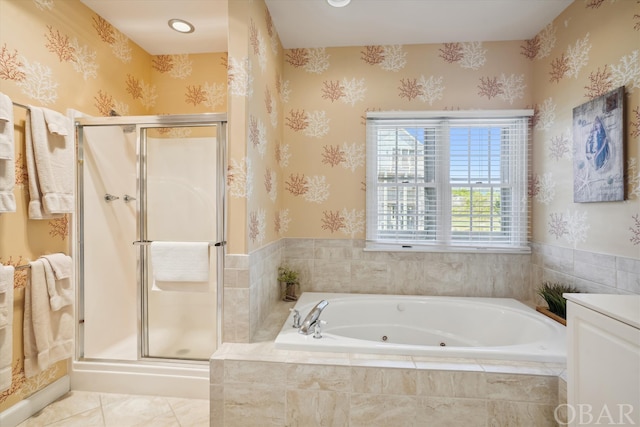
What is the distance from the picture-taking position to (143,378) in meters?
2.02

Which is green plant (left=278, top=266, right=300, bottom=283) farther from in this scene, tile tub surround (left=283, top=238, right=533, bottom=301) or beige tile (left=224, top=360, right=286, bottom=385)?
beige tile (left=224, top=360, right=286, bottom=385)

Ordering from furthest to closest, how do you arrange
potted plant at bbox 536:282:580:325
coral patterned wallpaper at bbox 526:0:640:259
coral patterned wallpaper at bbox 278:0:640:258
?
coral patterned wallpaper at bbox 278:0:640:258 → potted plant at bbox 536:282:580:325 → coral patterned wallpaper at bbox 526:0:640:259

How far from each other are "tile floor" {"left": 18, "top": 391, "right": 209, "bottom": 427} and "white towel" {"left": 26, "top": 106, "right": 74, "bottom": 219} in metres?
1.19

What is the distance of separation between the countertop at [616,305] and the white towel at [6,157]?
8.42 ft

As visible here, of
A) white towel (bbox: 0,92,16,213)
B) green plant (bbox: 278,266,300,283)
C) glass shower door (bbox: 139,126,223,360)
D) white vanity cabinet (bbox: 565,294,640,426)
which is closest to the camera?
white vanity cabinet (bbox: 565,294,640,426)

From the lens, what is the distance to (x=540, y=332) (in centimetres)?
189

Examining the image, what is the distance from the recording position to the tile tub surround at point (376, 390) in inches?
54.7

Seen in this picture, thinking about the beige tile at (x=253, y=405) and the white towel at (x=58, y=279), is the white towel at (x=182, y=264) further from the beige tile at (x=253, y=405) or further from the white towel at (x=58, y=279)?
the beige tile at (x=253, y=405)

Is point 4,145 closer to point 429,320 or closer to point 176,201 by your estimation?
point 176,201

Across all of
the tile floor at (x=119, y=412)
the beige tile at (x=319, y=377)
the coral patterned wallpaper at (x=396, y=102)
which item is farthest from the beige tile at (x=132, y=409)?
the coral patterned wallpaper at (x=396, y=102)

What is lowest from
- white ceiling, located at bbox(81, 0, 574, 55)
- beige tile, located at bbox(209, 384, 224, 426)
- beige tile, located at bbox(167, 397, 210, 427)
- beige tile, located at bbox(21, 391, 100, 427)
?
beige tile, located at bbox(167, 397, 210, 427)

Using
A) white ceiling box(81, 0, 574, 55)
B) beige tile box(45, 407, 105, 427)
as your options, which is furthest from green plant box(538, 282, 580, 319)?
beige tile box(45, 407, 105, 427)

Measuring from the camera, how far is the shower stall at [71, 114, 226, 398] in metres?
2.02

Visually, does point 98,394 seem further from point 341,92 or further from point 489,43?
point 489,43
